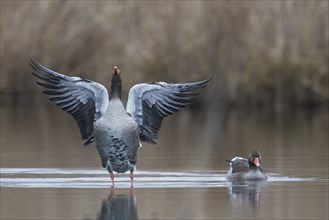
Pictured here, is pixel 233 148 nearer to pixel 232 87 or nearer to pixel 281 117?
pixel 281 117

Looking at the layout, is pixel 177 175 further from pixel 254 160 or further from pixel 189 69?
pixel 189 69

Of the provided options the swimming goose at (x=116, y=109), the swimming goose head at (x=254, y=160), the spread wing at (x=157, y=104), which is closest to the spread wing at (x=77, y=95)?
the swimming goose at (x=116, y=109)

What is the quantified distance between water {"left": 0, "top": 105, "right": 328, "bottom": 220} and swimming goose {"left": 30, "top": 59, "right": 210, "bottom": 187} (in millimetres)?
395

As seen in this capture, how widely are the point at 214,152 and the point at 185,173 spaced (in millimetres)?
3188

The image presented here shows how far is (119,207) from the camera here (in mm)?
10750

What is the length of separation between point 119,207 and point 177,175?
2.93 metres

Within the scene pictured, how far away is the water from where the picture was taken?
10.6 metres

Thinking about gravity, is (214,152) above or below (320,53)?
below

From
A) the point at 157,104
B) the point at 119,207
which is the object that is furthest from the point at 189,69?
the point at 119,207

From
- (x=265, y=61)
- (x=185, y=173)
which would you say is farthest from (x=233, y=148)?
(x=265, y=61)

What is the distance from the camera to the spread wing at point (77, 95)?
13.2m

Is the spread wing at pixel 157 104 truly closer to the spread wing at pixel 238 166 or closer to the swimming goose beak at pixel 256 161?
the spread wing at pixel 238 166

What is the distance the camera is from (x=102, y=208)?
420 inches

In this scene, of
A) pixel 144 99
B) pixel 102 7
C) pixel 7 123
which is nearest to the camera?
pixel 144 99
